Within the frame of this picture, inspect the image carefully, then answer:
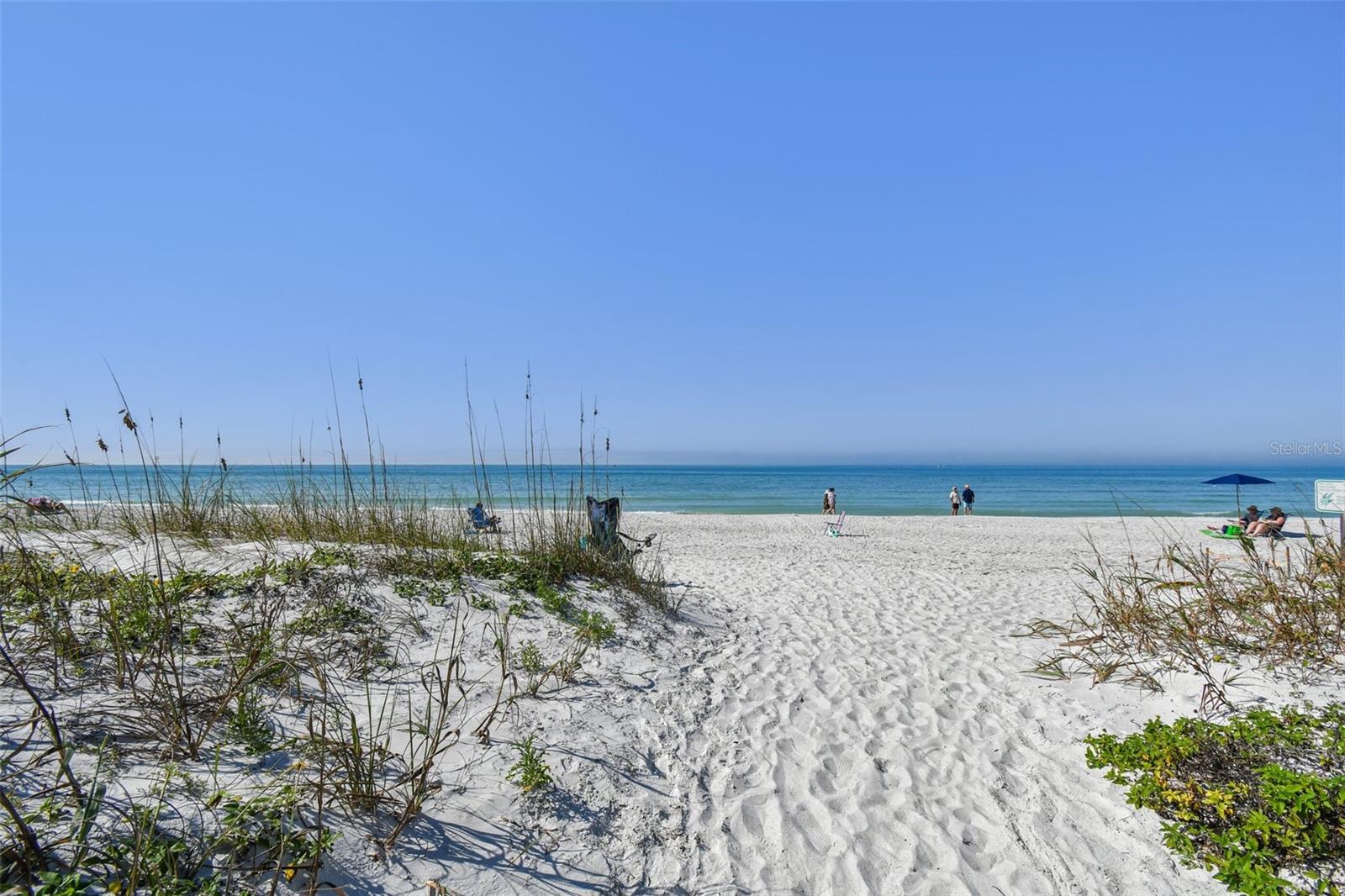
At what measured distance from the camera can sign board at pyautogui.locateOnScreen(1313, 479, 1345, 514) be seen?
21.7 ft

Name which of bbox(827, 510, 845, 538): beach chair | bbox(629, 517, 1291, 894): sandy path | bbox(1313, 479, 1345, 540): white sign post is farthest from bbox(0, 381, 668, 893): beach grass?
bbox(827, 510, 845, 538): beach chair

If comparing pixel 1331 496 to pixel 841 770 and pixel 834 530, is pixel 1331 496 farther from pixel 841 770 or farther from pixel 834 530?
pixel 834 530

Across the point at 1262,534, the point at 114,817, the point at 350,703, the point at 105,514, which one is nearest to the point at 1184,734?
the point at 350,703

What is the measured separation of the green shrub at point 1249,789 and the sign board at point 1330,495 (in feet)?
15.3

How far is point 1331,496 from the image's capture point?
266 inches

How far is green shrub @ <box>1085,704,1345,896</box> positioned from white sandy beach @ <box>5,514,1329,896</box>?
0.50 ft

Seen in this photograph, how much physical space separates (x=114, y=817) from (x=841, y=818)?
292 cm

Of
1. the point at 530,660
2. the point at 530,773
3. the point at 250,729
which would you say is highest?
the point at 250,729

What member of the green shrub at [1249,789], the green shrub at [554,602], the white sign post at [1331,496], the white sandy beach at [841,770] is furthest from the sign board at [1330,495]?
the green shrub at [554,602]

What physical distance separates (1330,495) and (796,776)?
24.4ft

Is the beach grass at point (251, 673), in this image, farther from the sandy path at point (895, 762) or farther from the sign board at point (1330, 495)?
the sign board at point (1330, 495)

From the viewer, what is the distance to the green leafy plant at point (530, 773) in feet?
9.34

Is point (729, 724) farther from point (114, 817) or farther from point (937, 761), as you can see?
point (114, 817)

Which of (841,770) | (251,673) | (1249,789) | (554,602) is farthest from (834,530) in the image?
(251,673)
